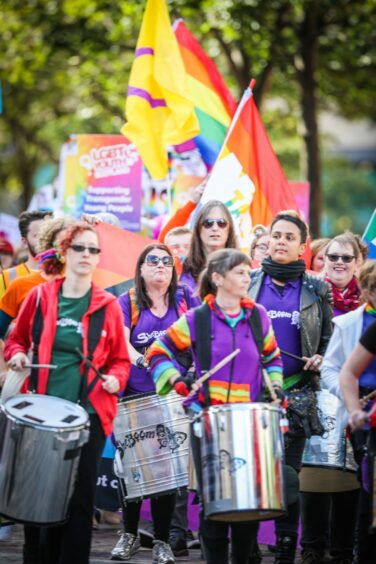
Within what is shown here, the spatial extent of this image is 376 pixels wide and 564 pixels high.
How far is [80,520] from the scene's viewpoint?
20.9 feet

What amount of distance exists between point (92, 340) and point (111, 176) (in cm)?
680

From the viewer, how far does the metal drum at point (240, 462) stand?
5.93 meters

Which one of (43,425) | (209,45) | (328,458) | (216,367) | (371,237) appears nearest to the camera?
(43,425)

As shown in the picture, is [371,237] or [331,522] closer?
[331,522]

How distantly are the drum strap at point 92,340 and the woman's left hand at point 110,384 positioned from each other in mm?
70

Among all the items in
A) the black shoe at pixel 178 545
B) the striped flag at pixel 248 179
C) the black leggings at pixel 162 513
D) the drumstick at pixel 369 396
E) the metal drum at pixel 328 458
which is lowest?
the black shoe at pixel 178 545

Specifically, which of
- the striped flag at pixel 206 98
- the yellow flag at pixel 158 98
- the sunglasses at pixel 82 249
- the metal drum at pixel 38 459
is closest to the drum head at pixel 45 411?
the metal drum at pixel 38 459

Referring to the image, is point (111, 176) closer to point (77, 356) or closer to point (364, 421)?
point (77, 356)

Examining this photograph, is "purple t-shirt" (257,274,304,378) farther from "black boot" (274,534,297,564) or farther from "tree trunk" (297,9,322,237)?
"tree trunk" (297,9,322,237)

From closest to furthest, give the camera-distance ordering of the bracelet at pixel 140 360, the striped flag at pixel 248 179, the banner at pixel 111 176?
the bracelet at pixel 140 360 < the striped flag at pixel 248 179 < the banner at pixel 111 176

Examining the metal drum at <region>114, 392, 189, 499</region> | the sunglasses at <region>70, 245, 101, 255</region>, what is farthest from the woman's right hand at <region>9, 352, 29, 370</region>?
the metal drum at <region>114, 392, 189, 499</region>

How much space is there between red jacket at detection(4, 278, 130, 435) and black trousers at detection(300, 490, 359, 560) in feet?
6.32

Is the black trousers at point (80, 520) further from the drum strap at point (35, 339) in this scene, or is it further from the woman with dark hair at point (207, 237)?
the woman with dark hair at point (207, 237)

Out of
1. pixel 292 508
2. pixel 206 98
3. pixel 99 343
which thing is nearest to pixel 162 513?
pixel 292 508
